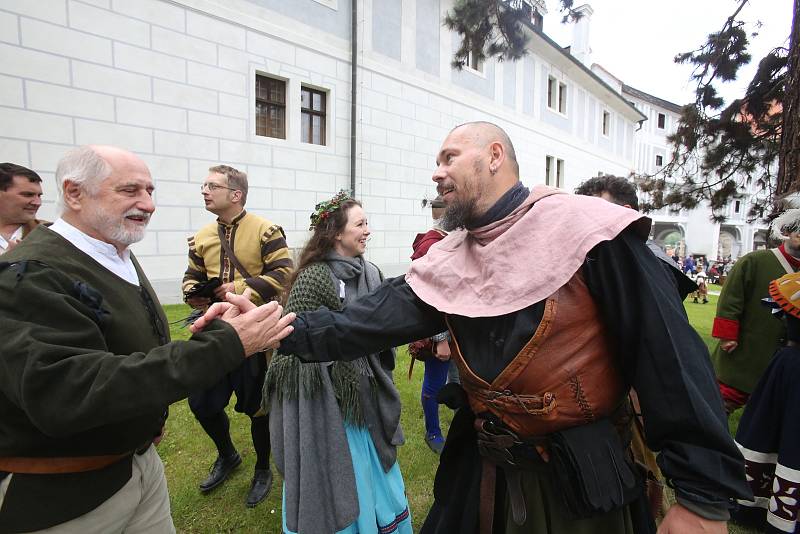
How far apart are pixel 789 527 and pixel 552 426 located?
2424 millimetres

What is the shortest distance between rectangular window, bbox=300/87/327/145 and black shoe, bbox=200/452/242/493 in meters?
8.45

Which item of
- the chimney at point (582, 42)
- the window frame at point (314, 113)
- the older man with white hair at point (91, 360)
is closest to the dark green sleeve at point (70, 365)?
the older man with white hair at point (91, 360)

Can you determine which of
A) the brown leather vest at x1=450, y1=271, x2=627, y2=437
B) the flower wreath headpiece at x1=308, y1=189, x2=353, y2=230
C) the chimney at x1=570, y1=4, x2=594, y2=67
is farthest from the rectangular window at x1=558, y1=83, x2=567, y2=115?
the brown leather vest at x1=450, y1=271, x2=627, y2=437

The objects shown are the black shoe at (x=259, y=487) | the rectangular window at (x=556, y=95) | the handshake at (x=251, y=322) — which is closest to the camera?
the handshake at (x=251, y=322)

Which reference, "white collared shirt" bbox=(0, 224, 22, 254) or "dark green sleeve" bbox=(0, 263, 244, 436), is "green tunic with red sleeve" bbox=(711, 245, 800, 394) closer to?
"dark green sleeve" bbox=(0, 263, 244, 436)

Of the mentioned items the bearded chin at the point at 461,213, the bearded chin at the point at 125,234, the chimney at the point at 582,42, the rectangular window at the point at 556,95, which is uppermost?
the chimney at the point at 582,42

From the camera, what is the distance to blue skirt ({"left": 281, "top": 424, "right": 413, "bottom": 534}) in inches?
94.2

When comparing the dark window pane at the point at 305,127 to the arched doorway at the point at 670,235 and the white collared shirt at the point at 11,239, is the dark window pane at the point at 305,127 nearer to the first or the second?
the white collared shirt at the point at 11,239

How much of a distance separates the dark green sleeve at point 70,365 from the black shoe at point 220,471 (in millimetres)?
2101

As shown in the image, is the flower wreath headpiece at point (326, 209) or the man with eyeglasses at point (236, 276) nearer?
the flower wreath headpiece at point (326, 209)

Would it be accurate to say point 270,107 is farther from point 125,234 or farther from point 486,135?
point 486,135

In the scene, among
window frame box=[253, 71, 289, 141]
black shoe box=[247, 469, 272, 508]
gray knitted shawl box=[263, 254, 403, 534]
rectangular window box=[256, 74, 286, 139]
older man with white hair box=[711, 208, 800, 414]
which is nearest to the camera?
gray knitted shawl box=[263, 254, 403, 534]

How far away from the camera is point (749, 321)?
3.56 meters

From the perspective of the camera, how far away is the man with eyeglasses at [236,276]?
3010mm
